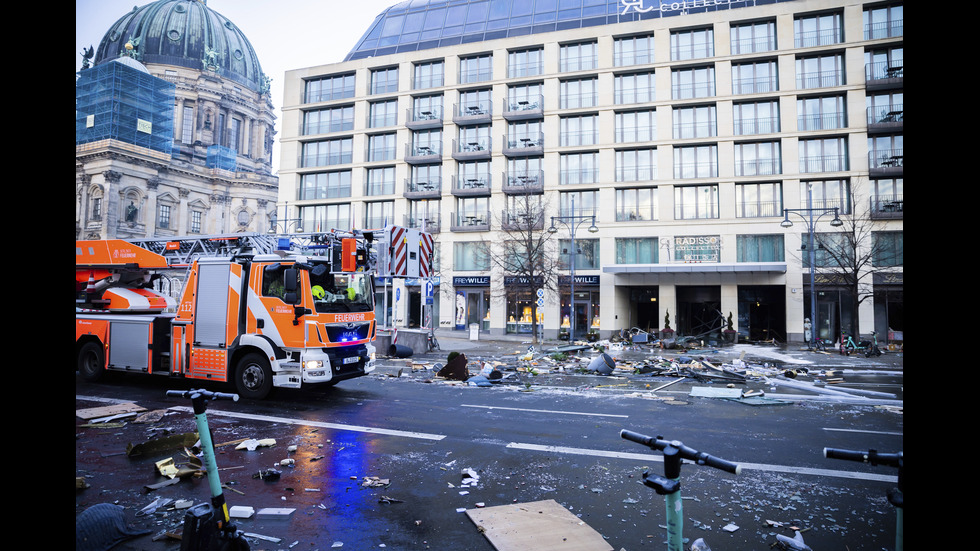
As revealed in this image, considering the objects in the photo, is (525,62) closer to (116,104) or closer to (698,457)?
(698,457)

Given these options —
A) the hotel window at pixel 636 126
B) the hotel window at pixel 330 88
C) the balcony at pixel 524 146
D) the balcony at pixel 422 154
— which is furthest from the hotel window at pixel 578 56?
the hotel window at pixel 330 88

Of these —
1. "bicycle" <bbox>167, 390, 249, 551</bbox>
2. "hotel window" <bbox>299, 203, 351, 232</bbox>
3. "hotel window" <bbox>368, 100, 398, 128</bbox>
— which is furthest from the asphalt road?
"hotel window" <bbox>368, 100, 398, 128</bbox>

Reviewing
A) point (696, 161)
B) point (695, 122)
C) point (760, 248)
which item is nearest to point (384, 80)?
point (695, 122)

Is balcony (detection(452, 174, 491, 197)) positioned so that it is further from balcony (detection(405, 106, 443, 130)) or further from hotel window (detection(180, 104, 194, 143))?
hotel window (detection(180, 104, 194, 143))

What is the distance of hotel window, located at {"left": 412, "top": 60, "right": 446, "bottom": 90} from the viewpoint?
4056 cm

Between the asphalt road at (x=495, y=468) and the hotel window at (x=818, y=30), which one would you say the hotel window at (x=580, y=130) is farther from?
the asphalt road at (x=495, y=468)

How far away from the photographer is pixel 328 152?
42.8 metres

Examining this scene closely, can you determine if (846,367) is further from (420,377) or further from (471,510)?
(471,510)

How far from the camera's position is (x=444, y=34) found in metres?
42.3

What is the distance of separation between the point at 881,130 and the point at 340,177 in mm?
37090

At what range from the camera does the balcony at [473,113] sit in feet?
127

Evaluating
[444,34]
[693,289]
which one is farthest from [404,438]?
[444,34]

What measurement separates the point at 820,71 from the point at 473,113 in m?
22.9

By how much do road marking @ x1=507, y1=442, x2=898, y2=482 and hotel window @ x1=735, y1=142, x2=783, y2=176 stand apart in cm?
3170
